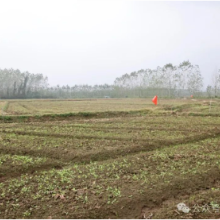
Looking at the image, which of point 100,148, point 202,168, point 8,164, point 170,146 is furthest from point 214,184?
point 8,164

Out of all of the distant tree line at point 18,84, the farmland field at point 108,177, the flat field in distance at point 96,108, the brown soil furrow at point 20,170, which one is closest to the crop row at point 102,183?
the farmland field at point 108,177

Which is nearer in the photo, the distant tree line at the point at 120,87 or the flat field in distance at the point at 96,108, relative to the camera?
the flat field in distance at the point at 96,108

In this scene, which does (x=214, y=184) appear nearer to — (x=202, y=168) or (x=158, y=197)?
(x=202, y=168)

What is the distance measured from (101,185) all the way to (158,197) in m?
1.62

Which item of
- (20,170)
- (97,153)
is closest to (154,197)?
(97,153)

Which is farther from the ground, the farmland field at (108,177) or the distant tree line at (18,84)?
the distant tree line at (18,84)

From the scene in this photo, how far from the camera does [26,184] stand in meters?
6.24

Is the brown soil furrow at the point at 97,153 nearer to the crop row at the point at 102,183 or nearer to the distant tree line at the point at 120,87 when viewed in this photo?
the crop row at the point at 102,183

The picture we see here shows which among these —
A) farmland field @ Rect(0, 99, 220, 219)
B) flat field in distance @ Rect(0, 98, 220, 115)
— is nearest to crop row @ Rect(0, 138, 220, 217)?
farmland field @ Rect(0, 99, 220, 219)

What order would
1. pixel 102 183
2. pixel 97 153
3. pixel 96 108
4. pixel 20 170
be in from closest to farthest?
pixel 102 183, pixel 20 170, pixel 97 153, pixel 96 108

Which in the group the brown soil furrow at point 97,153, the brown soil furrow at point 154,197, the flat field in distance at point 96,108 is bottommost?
the brown soil furrow at point 154,197

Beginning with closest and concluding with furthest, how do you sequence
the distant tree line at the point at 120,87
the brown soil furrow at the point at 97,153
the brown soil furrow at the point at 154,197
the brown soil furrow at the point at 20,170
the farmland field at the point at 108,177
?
the brown soil furrow at the point at 154,197 → the farmland field at the point at 108,177 → the brown soil furrow at the point at 20,170 → the brown soil furrow at the point at 97,153 → the distant tree line at the point at 120,87

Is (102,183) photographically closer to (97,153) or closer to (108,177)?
(108,177)

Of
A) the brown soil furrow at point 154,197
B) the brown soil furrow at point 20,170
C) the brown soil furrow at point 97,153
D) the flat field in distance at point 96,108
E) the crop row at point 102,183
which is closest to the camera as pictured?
the brown soil furrow at point 154,197
